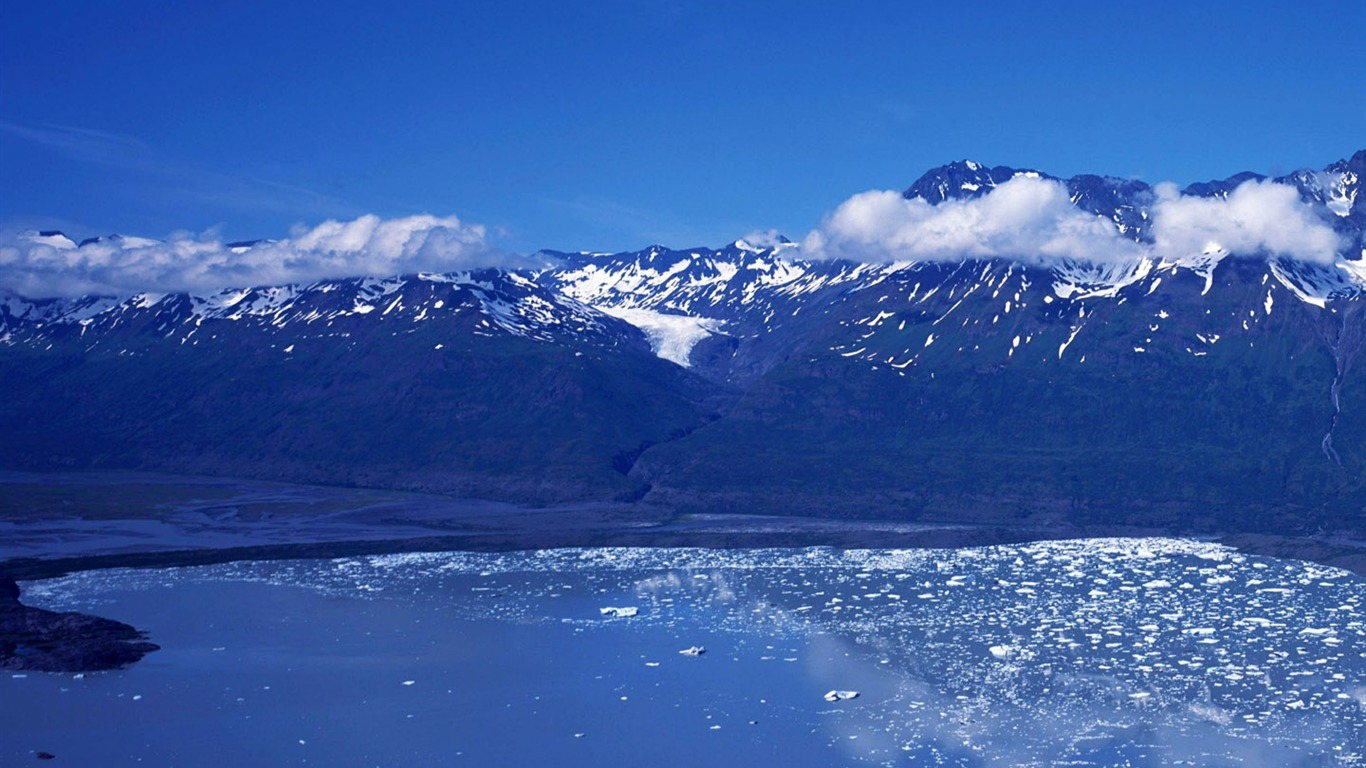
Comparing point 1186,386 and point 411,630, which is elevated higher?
point 1186,386

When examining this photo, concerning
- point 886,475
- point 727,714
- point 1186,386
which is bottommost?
point 727,714

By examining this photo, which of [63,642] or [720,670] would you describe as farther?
[63,642]

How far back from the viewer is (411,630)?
8344cm

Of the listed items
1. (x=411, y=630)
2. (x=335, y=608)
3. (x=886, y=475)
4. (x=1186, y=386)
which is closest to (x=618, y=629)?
(x=411, y=630)

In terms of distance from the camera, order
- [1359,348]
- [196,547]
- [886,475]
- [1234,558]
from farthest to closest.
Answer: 1. [1359,348]
2. [886,475]
3. [196,547]
4. [1234,558]

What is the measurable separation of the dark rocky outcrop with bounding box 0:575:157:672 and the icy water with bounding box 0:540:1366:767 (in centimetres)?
216

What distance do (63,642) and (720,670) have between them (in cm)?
3678

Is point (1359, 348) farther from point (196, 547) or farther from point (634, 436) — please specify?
point (196, 547)

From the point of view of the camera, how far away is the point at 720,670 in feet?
235

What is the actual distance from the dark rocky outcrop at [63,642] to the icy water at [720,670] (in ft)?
7.08

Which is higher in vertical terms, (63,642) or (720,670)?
(63,642)

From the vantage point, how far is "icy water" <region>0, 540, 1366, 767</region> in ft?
189

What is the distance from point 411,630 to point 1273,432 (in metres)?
122

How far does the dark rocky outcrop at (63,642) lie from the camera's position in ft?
241
